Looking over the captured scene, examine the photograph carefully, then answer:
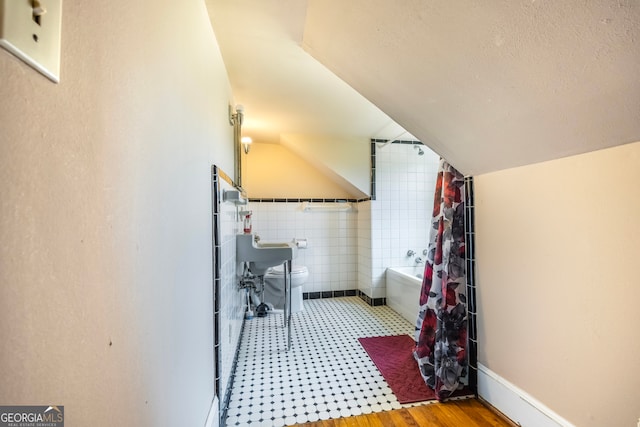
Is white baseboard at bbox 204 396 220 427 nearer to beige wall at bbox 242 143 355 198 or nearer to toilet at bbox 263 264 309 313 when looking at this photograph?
toilet at bbox 263 264 309 313

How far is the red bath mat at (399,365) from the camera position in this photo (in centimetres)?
177

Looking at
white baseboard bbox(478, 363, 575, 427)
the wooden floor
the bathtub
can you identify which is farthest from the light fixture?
white baseboard bbox(478, 363, 575, 427)

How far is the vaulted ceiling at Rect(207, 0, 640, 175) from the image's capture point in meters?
0.84

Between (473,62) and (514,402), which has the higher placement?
(473,62)

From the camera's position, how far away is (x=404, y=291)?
10.0ft

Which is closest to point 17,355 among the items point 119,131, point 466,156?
point 119,131

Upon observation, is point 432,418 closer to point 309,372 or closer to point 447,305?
point 447,305

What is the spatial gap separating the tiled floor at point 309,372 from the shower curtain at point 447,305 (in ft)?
1.15

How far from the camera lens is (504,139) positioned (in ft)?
4.43

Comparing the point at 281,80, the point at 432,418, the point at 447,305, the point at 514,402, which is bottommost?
the point at 432,418

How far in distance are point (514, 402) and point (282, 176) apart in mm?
3143

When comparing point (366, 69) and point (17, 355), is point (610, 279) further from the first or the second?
point (17, 355)

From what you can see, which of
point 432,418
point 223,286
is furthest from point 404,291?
point 223,286

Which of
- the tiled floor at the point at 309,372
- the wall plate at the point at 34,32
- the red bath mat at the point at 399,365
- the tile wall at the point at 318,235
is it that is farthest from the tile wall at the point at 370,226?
the wall plate at the point at 34,32
